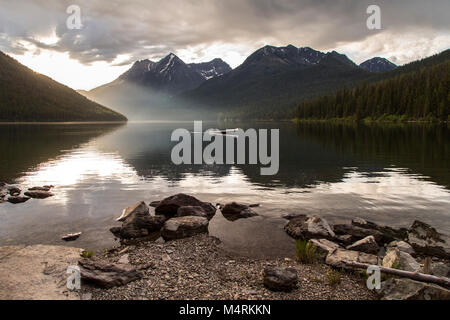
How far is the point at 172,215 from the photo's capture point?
21672 millimetres

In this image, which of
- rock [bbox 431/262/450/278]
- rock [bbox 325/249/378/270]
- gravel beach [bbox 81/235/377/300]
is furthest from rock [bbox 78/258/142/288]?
rock [bbox 431/262/450/278]

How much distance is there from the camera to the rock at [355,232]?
55.5 ft

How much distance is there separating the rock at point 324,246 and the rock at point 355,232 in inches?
74.6

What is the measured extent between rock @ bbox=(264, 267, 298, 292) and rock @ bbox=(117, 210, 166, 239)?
30.3 ft

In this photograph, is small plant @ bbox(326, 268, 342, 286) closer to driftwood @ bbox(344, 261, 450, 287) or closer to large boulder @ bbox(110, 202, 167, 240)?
driftwood @ bbox(344, 261, 450, 287)

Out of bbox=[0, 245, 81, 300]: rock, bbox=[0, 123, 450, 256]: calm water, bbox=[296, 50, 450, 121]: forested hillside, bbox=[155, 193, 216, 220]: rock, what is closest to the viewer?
bbox=[0, 245, 81, 300]: rock

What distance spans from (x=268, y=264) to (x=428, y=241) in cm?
980

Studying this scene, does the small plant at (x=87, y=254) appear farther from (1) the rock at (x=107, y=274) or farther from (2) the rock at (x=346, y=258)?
(2) the rock at (x=346, y=258)

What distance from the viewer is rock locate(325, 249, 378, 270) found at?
13.3 metres

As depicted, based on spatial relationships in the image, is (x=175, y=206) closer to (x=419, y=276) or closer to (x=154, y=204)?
(x=154, y=204)

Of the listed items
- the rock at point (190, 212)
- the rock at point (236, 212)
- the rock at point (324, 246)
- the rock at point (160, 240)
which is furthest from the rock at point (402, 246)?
the rock at point (160, 240)

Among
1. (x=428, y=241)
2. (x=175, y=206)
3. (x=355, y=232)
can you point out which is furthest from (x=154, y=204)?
(x=428, y=241)
